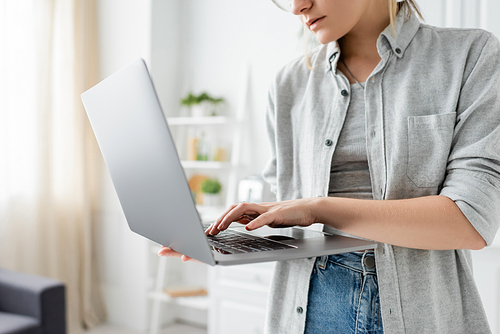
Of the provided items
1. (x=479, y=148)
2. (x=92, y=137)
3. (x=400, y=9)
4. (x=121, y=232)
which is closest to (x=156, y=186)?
(x=479, y=148)

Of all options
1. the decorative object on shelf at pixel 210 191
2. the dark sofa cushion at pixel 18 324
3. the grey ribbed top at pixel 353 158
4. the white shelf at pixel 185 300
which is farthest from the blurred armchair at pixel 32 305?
the grey ribbed top at pixel 353 158

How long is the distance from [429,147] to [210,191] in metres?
2.11

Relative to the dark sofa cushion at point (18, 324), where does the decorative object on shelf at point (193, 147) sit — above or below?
above

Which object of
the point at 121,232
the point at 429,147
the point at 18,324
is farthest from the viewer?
the point at 121,232

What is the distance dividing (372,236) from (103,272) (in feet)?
9.22

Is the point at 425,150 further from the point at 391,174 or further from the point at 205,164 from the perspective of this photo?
the point at 205,164

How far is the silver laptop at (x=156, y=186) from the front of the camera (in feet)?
1.81

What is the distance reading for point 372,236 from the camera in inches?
27.4

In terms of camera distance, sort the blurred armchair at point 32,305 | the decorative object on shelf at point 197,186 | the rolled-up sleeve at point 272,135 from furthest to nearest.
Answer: the decorative object on shelf at point 197,186
the blurred armchair at point 32,305
the rolled-up sleeve at point 272,135

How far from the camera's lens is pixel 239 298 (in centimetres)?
218

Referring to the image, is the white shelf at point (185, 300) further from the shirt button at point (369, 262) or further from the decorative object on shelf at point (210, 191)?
the shirt button at point (369, 262)

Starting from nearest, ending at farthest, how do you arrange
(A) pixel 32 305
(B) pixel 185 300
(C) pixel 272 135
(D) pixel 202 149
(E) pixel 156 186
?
(E) pixel 156 186, (C) pixel 272 135, (A) pixel 32 305, (B) pixel 185 300, (D) pixel 202 149

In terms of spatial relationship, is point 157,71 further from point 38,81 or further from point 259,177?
point 259,177

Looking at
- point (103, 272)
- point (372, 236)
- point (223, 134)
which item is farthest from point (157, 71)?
point (372, 236)
